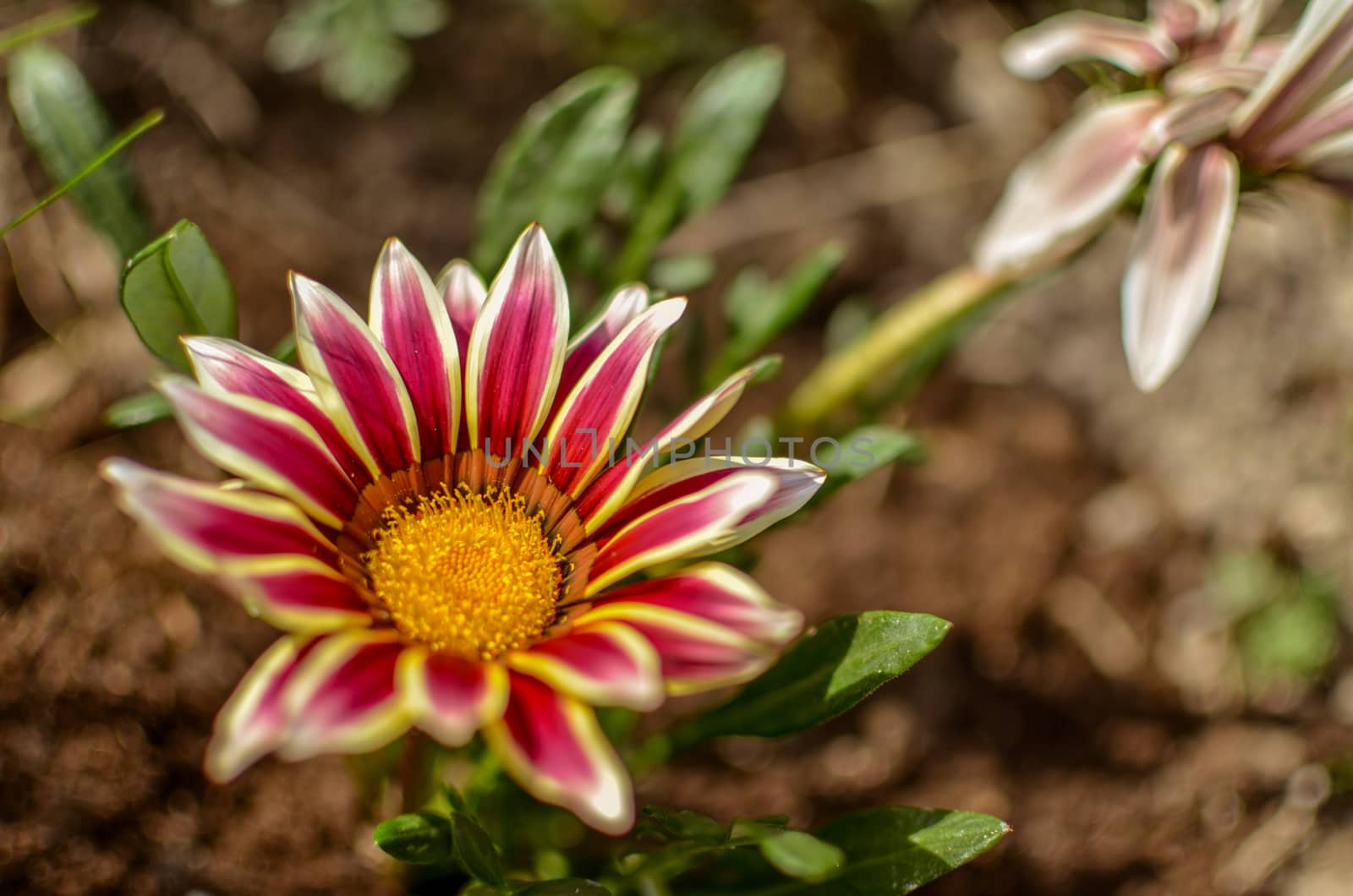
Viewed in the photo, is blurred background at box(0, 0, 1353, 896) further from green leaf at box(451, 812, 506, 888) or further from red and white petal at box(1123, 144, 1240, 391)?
red and white petal at box(1123, 144, 1240, 391)

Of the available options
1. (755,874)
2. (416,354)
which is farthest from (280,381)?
(755,874)

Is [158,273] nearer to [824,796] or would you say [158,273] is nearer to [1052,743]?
[824,796]

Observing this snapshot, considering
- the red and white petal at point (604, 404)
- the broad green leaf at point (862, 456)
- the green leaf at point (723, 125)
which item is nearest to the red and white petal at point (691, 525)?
the red and white petal at point (604, 404)

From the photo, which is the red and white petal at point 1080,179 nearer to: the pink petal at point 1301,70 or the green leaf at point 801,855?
the pink petal at point 1301,70

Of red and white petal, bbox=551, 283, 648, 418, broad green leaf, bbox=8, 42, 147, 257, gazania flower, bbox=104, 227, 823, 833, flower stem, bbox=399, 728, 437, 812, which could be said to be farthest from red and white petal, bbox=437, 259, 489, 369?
broad green leaf, bbox=8, 42, 147, 257

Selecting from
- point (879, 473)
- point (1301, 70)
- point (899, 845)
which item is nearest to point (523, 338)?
point (899, 845)
